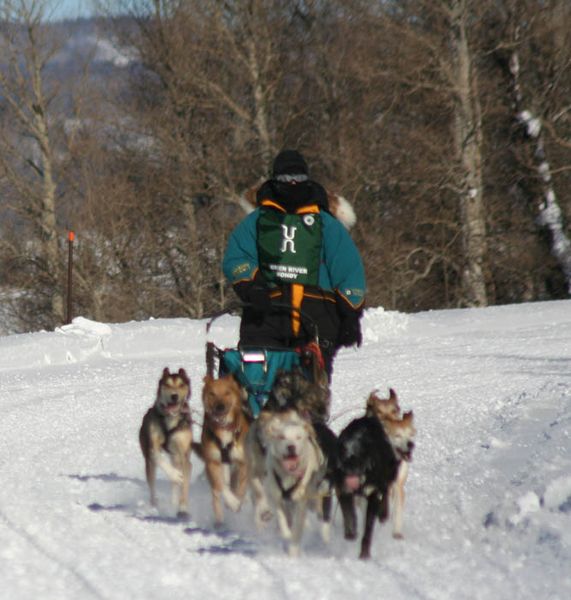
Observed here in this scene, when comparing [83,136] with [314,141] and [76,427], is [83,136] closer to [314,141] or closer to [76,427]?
[314,141]

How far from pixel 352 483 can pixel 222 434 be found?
127 centimetres

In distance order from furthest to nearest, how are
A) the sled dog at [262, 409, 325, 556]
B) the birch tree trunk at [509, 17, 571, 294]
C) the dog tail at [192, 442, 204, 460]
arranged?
1. the birch tree trunk at [509, 17, 571, 294]
2. the dog tail at [192, 442, 204, 460]
3. the sled dog at [262, 409, 325, 556]

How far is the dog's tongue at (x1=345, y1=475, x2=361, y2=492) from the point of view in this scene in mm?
5852

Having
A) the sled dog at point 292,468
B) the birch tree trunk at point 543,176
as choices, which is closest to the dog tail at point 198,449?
the sled dog at point 292,468

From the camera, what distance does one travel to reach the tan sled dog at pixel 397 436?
20.4ft

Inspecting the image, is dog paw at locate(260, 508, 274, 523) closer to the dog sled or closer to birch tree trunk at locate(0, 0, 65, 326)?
the dog sled

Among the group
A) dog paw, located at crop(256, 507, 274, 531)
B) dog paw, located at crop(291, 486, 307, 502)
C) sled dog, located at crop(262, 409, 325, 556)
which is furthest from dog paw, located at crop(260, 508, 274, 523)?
dog paw, located at crop(291, 486, 307, 502)

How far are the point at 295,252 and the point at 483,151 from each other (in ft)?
74.9

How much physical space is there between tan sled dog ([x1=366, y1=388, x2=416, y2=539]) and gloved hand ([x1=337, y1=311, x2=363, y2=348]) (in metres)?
0.51

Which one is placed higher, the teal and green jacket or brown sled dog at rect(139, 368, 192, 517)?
the teal and green jacket

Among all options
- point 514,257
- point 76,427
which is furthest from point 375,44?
point 76,427

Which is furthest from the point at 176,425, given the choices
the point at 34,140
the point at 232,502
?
the point at 34,140

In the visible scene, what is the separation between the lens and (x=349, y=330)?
22.4ft

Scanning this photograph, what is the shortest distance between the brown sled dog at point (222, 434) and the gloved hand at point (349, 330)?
2.26 ft
